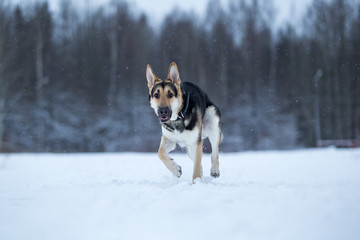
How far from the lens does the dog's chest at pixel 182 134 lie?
4.09 meters

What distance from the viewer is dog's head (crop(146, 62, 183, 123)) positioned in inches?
152

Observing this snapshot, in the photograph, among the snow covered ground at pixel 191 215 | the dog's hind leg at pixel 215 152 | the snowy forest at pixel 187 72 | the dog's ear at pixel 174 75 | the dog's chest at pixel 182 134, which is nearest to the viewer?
the snow covered ground at pixel 191 215

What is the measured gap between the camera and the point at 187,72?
67.3 ft

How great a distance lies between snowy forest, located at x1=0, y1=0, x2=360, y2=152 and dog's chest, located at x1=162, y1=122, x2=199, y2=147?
1411 cm

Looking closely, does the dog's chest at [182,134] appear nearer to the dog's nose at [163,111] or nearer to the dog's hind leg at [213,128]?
the dog's nose at [163,111]

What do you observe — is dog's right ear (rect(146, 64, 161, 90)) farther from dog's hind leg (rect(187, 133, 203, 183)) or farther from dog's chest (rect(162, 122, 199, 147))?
dog's hind leg (rect(187, 133, 203, 183))

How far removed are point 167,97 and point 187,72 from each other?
16.8 metres

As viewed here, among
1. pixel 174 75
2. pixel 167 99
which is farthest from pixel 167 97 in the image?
pixel 174 75

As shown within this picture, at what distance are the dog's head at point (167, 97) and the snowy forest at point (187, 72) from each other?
14180mm

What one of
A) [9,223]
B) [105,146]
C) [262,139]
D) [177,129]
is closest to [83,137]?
[105,146]

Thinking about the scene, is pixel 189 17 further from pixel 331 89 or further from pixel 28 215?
pixel 28 215

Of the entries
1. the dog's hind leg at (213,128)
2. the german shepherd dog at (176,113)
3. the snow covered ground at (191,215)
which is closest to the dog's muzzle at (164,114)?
the german shepherd dog at (176,113)

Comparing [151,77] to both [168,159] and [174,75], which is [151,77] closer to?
[174,75]

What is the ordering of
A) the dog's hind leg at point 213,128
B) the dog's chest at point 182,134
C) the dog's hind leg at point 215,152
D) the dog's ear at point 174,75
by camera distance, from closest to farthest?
the dog's chest at point 182,134 < the dog's ear at point 174,75 < the dog's hind leg at point 215,152 < the dog's hind leg at point 213,128
